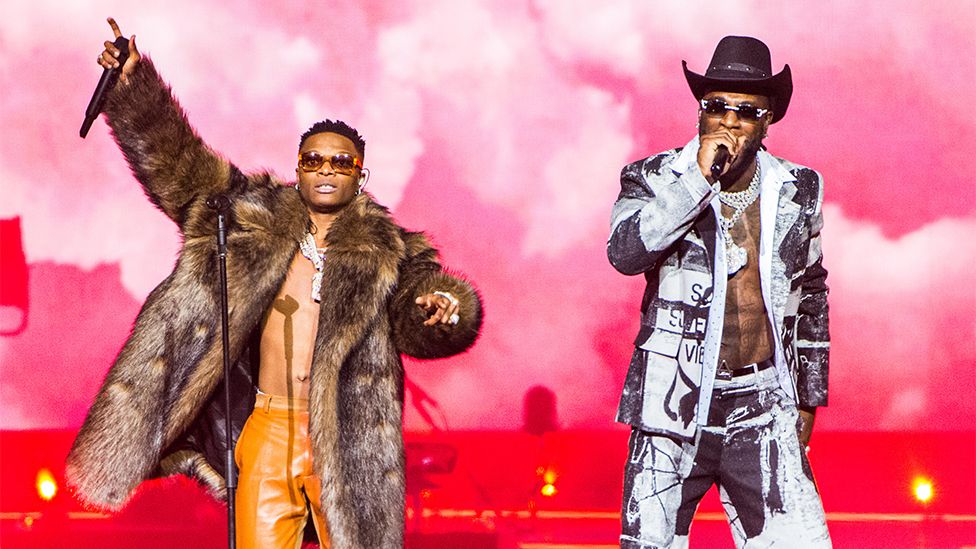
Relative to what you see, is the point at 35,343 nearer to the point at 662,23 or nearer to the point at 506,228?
the point at 506,228

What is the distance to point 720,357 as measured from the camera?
358cm

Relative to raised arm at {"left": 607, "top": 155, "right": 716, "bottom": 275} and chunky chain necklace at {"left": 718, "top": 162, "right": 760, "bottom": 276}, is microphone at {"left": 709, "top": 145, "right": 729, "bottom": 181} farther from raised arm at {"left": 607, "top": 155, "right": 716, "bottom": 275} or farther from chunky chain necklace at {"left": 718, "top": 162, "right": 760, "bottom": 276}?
chunky chain necklace at {"left": 718, "top": 162, "right": 760, "bottom": 276}

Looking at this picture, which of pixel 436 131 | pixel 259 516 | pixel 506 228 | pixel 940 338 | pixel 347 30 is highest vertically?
pixel 347 30

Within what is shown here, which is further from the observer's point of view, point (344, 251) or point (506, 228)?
point (506, 228)

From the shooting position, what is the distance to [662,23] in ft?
20.7

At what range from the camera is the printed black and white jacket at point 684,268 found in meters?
3.40

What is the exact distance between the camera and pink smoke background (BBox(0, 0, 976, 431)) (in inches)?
245

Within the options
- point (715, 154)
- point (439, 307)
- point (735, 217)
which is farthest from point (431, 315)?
point (715, 154)

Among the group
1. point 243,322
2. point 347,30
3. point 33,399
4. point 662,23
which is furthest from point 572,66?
point 33,399

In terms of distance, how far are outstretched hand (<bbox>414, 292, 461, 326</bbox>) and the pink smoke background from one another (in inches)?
82.2

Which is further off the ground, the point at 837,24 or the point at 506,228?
the point at 837,24

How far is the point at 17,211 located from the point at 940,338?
4.57m

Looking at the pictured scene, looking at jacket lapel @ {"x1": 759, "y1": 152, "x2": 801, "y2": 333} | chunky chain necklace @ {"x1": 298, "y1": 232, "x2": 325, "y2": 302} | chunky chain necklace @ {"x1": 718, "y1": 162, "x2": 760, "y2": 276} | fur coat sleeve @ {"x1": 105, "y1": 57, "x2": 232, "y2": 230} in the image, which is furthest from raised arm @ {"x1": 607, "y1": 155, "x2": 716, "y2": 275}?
fur coat sleeve @ {"x1": 105, "y1": 57, "x2": 232, "y2": 230}

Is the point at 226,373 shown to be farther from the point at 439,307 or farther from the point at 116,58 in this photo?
the point at 116,58
